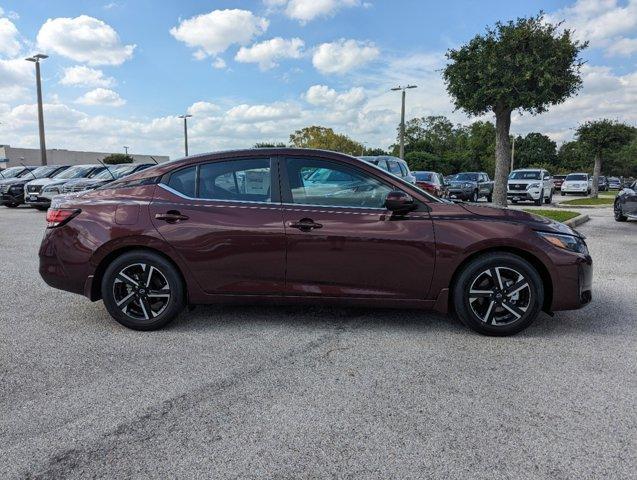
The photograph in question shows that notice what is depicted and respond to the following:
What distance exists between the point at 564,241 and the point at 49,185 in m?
16.6

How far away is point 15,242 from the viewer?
9828 mm

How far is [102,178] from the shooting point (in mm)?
16844

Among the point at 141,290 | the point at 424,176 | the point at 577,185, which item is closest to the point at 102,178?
the point at 424,176

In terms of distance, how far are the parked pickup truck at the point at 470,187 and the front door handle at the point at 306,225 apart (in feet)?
72.2

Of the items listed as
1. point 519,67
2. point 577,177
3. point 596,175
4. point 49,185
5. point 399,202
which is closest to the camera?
point 399,202

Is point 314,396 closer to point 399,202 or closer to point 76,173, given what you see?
point 399,202

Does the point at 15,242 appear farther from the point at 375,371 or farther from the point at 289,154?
the point at 375,371

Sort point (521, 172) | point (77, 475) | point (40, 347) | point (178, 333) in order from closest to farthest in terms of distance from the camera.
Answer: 1. point (77, 475)
2. point (40, 347)
3. point (178, 333)
4. point (521, 172)

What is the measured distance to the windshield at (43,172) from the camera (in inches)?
789

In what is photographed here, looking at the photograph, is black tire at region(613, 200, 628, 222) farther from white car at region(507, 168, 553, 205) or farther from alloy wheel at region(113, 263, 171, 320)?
alloy wheel at region(113, 263, 171, 320)

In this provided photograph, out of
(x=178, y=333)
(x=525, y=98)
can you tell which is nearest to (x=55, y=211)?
(x=178, y=333)

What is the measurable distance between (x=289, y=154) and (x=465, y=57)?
11.2m

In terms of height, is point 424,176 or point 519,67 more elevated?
point 519,67

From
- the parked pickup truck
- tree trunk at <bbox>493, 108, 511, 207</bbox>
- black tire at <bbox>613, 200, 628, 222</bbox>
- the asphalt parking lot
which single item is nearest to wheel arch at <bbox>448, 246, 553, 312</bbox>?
the asphalt parking lot
